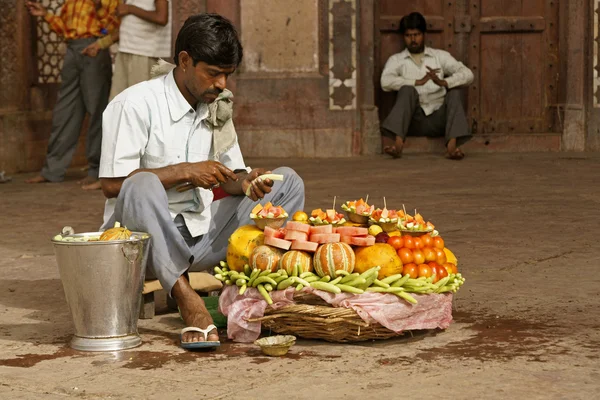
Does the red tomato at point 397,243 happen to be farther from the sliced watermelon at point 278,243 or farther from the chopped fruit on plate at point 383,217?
the sliced watermelon at point 278,243

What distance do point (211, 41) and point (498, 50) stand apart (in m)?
7.98

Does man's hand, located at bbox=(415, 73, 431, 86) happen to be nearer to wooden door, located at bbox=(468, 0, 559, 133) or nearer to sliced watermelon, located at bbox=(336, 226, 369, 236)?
wooden door, located at bbox=(468, 0, 559, 133)

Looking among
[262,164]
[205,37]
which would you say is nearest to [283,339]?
[205,37]

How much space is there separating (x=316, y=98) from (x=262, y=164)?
106 centimetres

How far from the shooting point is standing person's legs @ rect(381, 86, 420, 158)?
1176 cm

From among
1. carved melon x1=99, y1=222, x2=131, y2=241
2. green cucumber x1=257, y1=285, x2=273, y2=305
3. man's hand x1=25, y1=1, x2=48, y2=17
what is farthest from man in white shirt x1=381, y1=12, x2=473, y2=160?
carved melon x1=99, y1=222, x2=131, y2=241

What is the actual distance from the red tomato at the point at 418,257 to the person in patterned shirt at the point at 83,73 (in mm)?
5658

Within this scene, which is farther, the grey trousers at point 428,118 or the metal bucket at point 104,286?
the grey trousers at point 428,118

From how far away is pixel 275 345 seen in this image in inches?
175

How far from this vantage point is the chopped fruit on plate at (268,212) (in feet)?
16.4

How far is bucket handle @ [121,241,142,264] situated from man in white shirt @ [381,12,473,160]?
285 inches

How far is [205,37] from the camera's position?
4.96m

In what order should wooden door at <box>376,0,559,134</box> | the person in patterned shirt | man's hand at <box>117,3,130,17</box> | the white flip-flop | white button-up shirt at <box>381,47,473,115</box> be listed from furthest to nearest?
wooden door at <box>376,0,559,134</box>
white button-up shirt at <box>381,47,473,115</box>
the person in patterned shirt
man's hand at <box>117,3,130,17</box>
the white flip-flop

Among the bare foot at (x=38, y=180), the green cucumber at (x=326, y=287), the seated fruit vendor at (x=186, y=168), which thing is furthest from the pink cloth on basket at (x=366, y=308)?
the bare foot at (x=38, y=180)
